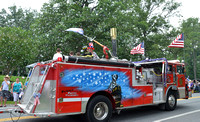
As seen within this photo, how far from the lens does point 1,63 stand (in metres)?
24.5

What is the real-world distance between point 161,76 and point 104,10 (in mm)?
10996

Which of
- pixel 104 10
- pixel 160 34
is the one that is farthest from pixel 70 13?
pixel 160 34

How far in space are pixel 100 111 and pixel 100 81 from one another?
102cm

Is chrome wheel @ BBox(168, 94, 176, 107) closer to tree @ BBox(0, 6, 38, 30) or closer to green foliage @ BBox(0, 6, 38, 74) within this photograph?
green foliage @ BBox(0, 6, 38, 74)

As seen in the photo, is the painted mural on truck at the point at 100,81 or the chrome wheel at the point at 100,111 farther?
the chrome wheel at the point at 100,111

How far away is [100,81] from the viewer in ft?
22.1

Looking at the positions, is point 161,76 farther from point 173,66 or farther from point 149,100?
point 149,100

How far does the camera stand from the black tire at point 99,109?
638 cm

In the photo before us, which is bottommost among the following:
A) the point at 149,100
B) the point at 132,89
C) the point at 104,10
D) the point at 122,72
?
the point at 149,100

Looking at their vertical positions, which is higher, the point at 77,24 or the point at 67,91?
the point at 77,24

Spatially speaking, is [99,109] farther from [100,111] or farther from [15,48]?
[15,48]

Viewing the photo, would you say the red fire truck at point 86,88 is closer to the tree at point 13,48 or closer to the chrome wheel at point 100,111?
the chrome wheel at point 100,111

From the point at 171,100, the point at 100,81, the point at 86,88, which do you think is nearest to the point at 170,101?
the point at 171,100

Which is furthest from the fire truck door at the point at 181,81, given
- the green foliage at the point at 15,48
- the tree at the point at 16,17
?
the tree at the point at 16,17
